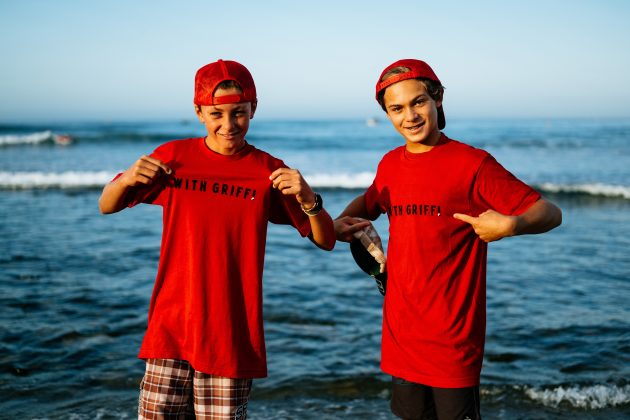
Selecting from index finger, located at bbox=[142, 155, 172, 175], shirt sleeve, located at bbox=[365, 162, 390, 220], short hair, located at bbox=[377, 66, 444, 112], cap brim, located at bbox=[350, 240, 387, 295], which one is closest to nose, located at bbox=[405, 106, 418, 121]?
short hair, located at bbox=[377, 66, 444, 112]

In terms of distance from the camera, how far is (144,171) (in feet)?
8.89

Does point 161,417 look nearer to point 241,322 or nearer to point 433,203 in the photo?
point 241,322

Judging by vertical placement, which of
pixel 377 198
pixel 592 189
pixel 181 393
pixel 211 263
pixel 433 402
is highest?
pixel 377 198

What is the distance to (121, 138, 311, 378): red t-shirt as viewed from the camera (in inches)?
109

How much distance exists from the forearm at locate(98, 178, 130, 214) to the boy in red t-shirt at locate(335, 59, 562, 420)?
4.27 ft

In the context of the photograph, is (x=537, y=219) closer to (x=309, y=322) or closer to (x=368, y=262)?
(x=368, y=262)

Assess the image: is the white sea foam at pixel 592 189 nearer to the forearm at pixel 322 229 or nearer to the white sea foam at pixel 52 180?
the white sea foam at pixel 52 180

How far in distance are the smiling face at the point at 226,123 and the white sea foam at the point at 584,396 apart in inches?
133

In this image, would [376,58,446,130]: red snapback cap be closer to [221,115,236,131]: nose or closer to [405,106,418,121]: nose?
[405,106,418,121]: nose

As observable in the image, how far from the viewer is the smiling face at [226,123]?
2807mm

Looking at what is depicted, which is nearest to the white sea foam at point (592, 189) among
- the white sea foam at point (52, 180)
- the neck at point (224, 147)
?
the white sea foam at point (52, 180)

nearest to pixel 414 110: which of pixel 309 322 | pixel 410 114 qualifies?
pixel 410 114

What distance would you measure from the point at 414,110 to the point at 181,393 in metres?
1.72

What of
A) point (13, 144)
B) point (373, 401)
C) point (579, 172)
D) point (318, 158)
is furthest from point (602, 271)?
point (13, 144)
